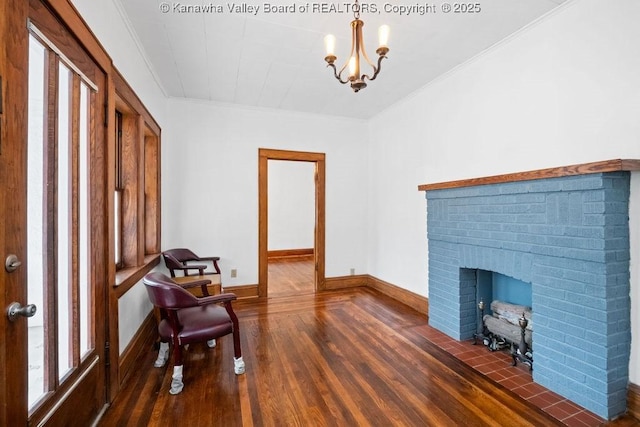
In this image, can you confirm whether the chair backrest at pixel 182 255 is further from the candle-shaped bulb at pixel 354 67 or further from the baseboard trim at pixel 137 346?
the candle-shaped bulb at pixel 354 67

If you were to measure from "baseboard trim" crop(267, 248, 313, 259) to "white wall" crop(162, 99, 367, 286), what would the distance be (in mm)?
3242

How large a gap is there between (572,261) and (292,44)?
2.82 meters

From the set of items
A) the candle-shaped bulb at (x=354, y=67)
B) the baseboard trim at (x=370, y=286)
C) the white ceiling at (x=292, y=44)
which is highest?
the white ceiling at (x=292, y=44)

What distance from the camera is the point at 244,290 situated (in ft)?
14.0

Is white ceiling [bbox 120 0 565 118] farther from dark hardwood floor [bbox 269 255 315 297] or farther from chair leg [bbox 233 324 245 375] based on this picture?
dark hardwood floor [bbox 269 255 315 297]

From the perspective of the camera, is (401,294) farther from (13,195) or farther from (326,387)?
(13,195)

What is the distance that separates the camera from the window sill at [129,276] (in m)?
2.14

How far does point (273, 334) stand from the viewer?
3.09 metres

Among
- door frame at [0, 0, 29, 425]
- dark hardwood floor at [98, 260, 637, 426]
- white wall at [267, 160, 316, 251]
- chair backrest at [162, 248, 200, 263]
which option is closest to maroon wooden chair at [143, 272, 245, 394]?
dark hardwood floor at [98, 260, 637, 426]

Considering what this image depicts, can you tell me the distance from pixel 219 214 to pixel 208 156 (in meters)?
0.84

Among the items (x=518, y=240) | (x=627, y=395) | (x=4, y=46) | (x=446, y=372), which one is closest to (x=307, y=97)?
(x=518, y=240)

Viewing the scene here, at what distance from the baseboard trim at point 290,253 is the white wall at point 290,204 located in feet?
0.28

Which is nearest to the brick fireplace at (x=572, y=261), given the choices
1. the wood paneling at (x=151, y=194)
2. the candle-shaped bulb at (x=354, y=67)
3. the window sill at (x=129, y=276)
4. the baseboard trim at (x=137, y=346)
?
the candle-shaped bulb at (x=354, y=67)

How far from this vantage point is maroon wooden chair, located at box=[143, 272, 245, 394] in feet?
6.77
